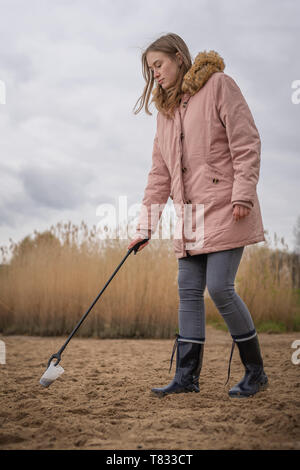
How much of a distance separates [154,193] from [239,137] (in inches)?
26.5

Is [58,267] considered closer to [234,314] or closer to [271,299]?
[271,299]

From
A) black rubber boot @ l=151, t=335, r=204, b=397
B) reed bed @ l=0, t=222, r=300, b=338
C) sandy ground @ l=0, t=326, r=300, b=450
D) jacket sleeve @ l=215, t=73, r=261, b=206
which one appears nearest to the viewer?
sandy ground @ l=0, t=326, r=300, b=450

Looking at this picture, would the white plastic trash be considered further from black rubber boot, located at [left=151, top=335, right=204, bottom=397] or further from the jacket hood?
the jacket hood

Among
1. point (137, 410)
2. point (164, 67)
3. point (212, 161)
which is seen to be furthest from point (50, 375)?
point (164, 67)

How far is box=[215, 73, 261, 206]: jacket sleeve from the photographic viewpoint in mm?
2129

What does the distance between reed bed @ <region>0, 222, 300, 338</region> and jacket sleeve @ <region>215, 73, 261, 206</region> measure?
11.8ft

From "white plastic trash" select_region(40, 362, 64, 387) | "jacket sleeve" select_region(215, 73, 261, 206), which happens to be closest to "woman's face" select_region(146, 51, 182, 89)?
"jacket sleeve" select_region(215, 73, 261, 206)

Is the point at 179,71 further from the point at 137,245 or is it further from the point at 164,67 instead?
the point at 137,245

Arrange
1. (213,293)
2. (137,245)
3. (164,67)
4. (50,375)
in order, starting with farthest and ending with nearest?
1. (137,245)
2. (164,67)
3. (50,375)
4. (213,293)

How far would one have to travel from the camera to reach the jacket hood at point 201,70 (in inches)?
90.4

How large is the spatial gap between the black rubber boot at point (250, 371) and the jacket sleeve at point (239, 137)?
2.33ft

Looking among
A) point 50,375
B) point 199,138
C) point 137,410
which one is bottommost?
point 137,410

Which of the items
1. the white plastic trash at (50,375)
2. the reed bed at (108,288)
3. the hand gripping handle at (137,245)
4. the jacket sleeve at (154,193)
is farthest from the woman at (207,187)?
the reed bed at (108,288)

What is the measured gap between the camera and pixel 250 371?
2.28 meters
